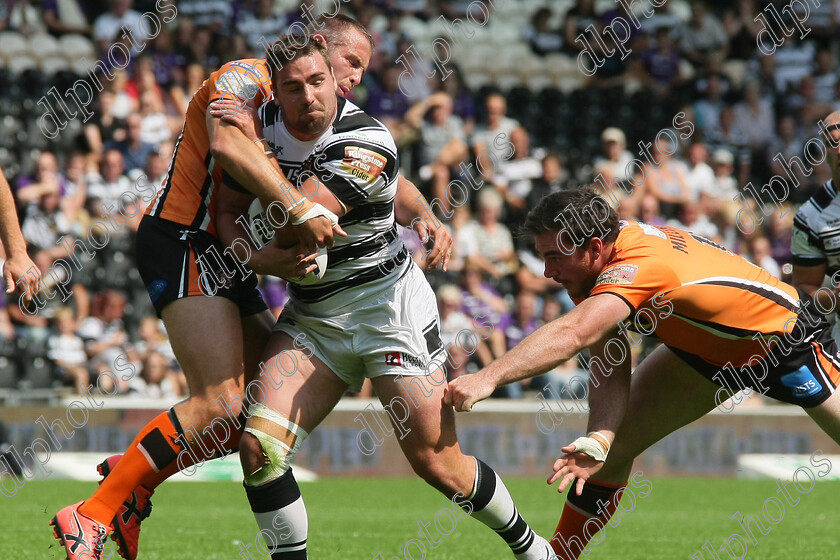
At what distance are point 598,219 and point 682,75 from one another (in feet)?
42.8

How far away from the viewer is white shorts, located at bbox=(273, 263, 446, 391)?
480 centimetres

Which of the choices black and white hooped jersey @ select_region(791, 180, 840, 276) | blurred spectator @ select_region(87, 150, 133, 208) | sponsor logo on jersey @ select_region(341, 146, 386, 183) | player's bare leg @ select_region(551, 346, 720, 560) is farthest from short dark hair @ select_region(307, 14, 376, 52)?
blurred spectator @ select_region(87, 150, 133, 208)

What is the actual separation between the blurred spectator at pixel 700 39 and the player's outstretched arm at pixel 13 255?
14123mm

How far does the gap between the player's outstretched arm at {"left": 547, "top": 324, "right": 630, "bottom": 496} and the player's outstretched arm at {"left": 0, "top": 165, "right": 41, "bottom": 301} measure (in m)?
2.40

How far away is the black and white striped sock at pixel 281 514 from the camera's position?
4.63 metres

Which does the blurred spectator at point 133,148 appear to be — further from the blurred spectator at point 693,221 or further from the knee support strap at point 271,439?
the knee support strap at point 271,439

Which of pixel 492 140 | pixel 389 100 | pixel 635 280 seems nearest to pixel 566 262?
pixel 635 280

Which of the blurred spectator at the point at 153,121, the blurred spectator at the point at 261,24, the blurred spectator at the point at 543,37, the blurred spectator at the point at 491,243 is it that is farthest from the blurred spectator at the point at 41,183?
the blurred spectator at the point at 543,37

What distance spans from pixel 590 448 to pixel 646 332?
31.3 inches

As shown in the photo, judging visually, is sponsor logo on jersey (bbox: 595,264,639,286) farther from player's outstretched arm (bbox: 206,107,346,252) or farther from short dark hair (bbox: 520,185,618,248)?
player's outstretched arm (bbox: 206,107,346,252)

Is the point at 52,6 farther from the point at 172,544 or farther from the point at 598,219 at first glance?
the point at 598,219

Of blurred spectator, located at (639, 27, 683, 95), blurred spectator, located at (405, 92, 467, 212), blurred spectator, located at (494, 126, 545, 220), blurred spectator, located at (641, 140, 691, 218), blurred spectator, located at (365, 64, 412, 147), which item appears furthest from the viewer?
blurred spectator, located at (639, 27, 683, 95)

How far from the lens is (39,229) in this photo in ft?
40.7

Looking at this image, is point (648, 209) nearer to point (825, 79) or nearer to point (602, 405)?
point (825, 79)
